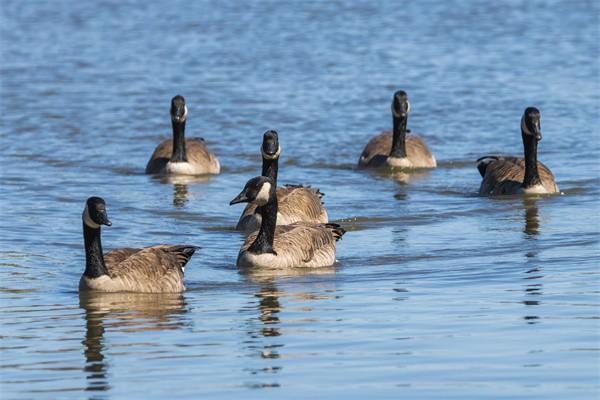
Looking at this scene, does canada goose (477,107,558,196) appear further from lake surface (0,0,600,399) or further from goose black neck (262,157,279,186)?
goose black neck (262,157,279,186)

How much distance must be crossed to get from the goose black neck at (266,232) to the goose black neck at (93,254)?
1.88 meters

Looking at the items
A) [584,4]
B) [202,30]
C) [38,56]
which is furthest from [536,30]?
[38,56]

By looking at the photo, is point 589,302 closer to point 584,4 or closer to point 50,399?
point 50,399

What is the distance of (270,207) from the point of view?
14.1 metres

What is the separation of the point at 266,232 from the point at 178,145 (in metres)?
7.28

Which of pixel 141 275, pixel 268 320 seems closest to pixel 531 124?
pixel 141 275

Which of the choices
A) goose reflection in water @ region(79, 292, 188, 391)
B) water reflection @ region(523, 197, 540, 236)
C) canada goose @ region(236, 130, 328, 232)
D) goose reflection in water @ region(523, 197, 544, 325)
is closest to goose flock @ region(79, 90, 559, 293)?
canada goose @ region(236, 130, 328, 232)

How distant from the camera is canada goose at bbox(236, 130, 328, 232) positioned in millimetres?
16000

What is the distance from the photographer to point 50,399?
887cm

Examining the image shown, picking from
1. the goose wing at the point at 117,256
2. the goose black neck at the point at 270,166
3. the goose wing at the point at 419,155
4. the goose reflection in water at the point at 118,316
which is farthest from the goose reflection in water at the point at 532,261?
the goose wing at the point at 117,256

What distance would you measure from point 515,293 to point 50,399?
4.69m

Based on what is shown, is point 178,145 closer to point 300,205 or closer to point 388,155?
point 388,155

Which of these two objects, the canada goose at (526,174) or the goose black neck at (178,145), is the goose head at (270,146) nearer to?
the canada goose at (526,174)

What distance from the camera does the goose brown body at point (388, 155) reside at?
21.2 meters
